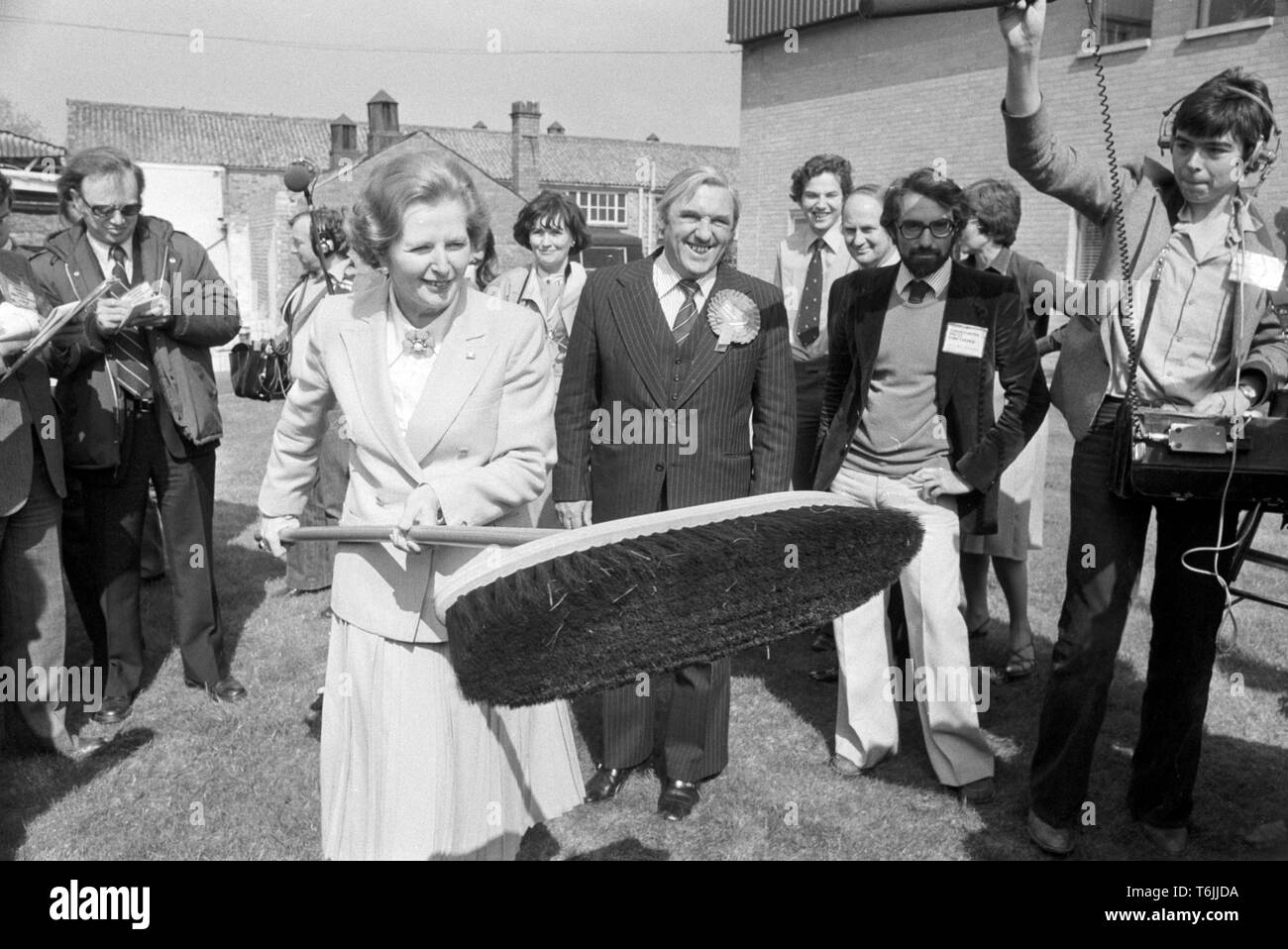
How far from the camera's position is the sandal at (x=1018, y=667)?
606 centimetres

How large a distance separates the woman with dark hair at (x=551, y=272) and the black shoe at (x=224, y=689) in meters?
2.44

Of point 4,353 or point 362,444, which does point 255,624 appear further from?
point 362,444

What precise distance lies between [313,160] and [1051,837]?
39939 mm

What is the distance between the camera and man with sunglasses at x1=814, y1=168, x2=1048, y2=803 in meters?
4.61

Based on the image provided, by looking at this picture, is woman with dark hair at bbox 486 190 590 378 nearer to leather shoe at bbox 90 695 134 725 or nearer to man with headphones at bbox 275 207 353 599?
man with headphones at bbox 275 207 353 599

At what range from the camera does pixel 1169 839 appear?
426 cm

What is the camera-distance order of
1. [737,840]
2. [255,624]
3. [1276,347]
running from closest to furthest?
1. [1276,347]
2. [737,840]
3. [255,624]

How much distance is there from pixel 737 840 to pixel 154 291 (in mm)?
3693

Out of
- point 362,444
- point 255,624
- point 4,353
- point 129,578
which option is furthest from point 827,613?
point 255,624

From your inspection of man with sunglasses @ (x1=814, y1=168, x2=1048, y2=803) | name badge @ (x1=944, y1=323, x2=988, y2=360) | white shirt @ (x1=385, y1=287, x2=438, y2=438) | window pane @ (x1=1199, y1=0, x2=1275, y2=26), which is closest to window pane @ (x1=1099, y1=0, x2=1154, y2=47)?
window pane @ (x1=1199, y1=0, x2=1275, y2=26)

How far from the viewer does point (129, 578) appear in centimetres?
564

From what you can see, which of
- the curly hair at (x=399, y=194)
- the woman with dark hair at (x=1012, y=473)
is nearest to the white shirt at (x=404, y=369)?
the curly hair at (x=399, y=194)

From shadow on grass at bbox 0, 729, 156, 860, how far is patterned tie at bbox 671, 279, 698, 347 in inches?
126

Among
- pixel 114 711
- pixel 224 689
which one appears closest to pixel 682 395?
pixel 224 689
